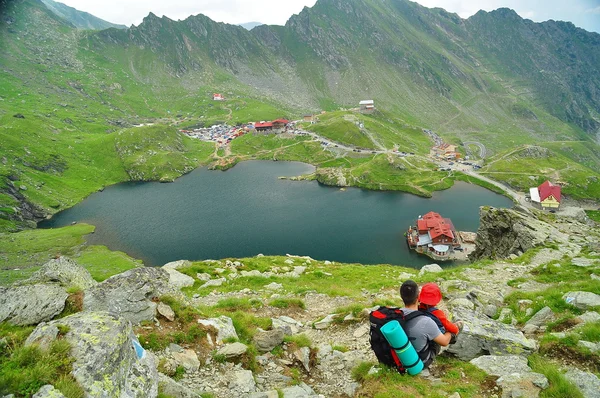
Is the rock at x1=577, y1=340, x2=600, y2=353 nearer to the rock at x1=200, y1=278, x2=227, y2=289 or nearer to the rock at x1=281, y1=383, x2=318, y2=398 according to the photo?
the rock at x1=281, y1=383, x2=318, y2=398

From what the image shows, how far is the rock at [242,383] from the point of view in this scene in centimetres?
1084

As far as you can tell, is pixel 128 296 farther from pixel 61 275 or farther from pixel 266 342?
pixel 266 342

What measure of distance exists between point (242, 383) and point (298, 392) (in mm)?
2064

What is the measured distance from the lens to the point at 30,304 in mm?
10633

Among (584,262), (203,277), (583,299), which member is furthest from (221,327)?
(584,262)

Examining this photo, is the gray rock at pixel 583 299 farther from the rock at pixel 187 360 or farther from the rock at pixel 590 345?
the rock at pixel 187 360

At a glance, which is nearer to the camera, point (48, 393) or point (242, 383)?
point (48, 393)

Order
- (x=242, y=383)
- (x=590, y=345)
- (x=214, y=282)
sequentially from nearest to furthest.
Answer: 1. (x=242, y=383)
2. (x=590, y=345)
3. (x=214, y=282)

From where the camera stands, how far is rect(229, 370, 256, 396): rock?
10.8 meters

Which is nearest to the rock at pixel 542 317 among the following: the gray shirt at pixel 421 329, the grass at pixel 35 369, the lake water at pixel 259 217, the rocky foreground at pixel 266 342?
the rocky foreground at pixel 266 342

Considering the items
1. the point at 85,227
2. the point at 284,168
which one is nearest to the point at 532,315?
the point at 85,227

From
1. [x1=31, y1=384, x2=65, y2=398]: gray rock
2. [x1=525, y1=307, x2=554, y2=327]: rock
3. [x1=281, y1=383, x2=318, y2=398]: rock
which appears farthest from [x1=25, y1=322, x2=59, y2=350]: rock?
[x1=525, y1=307, x2=554, y2=327]: rock

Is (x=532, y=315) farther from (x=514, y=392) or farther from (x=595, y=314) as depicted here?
(x=514, y=392)

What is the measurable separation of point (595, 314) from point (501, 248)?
39102 mm
